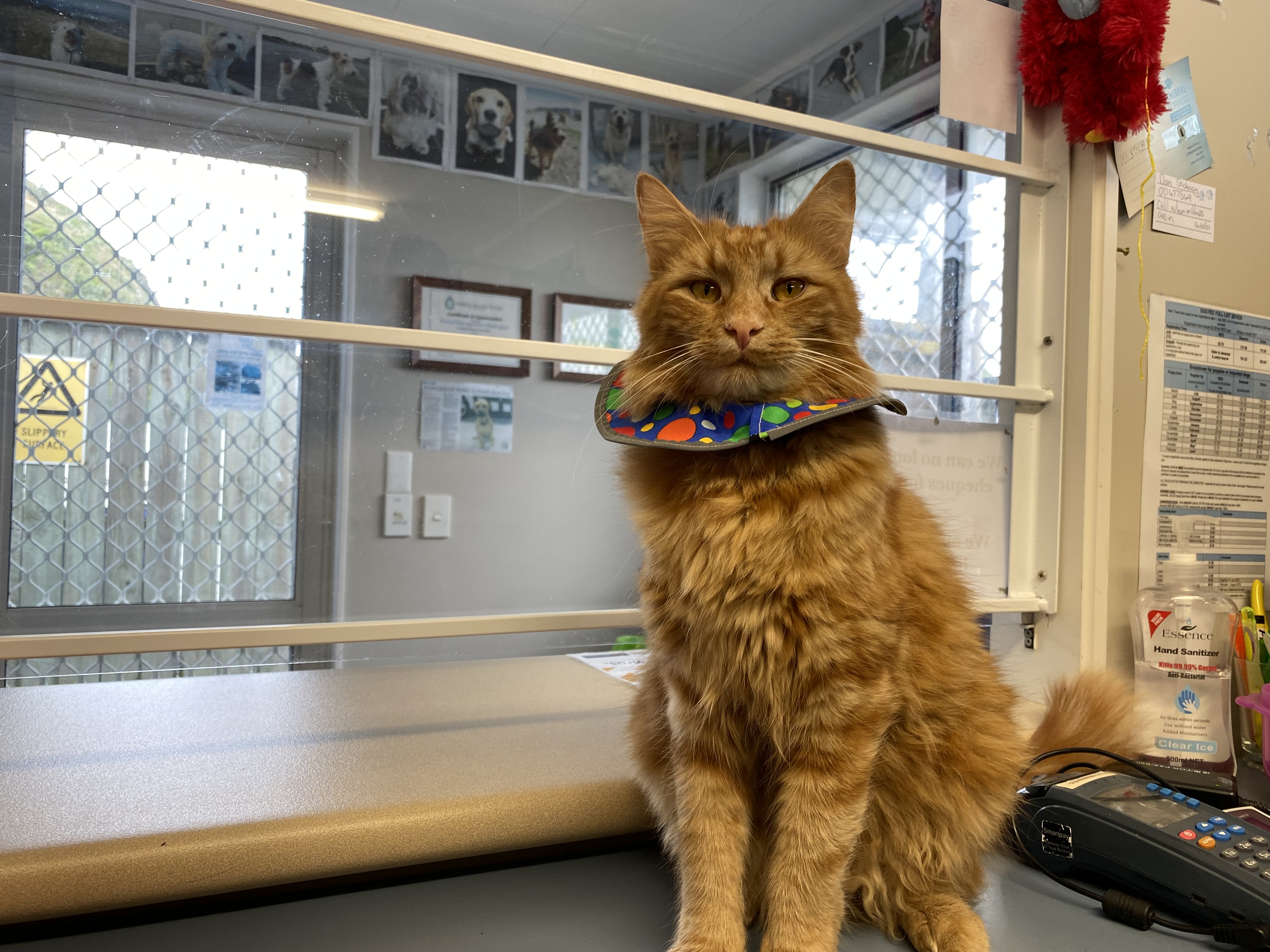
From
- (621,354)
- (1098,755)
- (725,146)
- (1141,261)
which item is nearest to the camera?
(1098,755)

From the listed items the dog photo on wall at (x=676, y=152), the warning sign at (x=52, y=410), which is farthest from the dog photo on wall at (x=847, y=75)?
the warning sign at (x=52, y=410)

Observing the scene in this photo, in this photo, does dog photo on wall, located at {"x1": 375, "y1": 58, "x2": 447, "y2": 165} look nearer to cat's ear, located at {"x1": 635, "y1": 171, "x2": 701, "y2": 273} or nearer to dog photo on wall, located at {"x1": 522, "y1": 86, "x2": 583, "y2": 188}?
dog photo on wall, located at {"x1": 522, "y1": 86, "x2": 583, "y2": 188}

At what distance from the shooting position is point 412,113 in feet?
5.62

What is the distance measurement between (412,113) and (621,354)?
33.9 inches

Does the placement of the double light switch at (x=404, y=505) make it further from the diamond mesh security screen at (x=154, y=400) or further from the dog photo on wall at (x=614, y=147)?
the dog photo on wall at (x=614, y=147)

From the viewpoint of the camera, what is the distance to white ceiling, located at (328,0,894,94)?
158 centimetres

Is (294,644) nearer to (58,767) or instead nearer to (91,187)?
(58,767)

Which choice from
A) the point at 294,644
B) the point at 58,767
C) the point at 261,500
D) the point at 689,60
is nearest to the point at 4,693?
the point at 58,767

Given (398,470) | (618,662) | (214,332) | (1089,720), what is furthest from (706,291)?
(398,470)

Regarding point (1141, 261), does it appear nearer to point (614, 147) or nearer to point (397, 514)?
point (614, 147)

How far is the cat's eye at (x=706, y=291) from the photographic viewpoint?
2.93 feet

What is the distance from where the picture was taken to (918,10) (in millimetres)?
1639

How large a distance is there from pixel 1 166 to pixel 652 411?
119 centimetres

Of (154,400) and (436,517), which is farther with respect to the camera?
(436,517)
